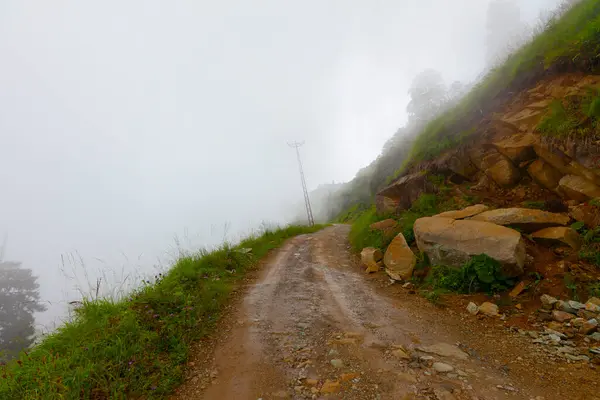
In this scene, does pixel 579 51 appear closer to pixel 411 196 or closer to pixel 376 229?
pixel 411 196

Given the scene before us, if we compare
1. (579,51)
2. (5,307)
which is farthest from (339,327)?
(5,307)

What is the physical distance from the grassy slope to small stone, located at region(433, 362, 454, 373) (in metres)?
8.11

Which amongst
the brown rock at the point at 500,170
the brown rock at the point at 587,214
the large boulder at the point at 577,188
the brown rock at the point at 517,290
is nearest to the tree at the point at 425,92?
the brown rock at the point at 500,170

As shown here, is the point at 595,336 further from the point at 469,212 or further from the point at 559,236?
the point at 469,212

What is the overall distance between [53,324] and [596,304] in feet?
31.9

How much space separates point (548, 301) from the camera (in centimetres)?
446

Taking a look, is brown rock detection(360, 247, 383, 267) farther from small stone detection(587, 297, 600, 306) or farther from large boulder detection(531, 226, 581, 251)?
small stone detection(587, 297, 600, 306)

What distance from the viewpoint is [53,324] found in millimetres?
4906

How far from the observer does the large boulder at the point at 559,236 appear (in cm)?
512

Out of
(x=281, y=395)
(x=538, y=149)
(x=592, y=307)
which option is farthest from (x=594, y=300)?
(x=281, y=395)

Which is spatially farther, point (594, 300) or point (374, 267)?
point (374, 267)

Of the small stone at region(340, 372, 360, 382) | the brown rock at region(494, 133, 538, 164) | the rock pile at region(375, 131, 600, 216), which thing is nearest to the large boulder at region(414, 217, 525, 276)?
the rock pile at region(375, 131, 600, 216)

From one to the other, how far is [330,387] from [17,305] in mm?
36475

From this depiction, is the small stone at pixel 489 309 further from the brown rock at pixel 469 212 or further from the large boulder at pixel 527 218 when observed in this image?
the brown rock at pixel 469 212
